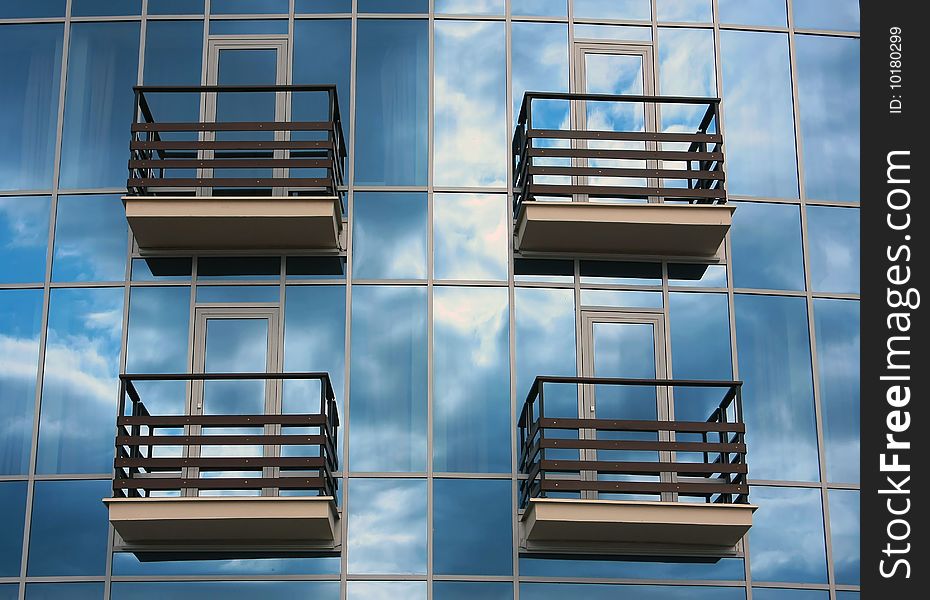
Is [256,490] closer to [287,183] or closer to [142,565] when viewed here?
[142,565]

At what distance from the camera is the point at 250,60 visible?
19.3 m

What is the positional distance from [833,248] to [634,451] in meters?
3.85

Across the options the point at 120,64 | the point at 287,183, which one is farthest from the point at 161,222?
the point at 120,64

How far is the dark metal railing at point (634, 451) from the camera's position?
16812mm

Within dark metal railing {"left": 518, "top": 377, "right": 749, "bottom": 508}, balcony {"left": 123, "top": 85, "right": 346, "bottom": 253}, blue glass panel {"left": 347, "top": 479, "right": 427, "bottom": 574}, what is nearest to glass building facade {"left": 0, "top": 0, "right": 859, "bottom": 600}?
blue glass panel {"left": 347, "top": 479, "right": 427, "bottom": 574}

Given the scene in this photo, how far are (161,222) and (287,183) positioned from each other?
1.54 meters

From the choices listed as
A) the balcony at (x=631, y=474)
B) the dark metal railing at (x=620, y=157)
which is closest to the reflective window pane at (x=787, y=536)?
the balcony at (x=631, y=474)

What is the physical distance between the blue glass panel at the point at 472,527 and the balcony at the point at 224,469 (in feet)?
4.05

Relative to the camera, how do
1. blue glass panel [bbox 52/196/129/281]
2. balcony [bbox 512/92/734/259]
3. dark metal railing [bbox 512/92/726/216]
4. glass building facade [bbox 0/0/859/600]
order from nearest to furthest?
glass building facade [bbox 0/0/859/600], balcony [bbox 512/92/734/259], dark metal railing [bbox 512/92/726/216], blue glass panel [bbox 52/196/129/281]

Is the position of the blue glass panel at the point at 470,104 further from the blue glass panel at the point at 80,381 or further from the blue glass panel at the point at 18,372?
the blue glass panel at the point at 18,372

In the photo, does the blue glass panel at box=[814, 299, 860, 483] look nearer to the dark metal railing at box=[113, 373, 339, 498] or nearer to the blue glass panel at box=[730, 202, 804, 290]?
the blue glass panel at box=[730, 202, 804, 290]

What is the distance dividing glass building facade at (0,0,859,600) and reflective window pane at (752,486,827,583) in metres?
0.03

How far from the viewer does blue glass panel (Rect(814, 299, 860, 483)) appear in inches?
712

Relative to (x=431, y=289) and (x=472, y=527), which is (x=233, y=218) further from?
(x=472, y=527)
